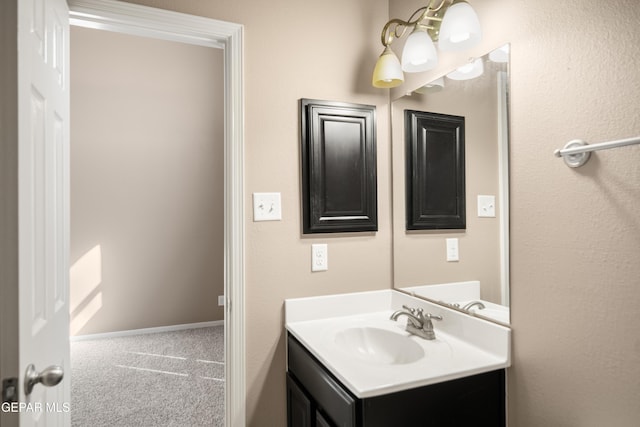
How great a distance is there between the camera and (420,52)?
4.83 feet

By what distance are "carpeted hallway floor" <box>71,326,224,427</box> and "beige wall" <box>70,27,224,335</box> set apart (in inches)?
13.7

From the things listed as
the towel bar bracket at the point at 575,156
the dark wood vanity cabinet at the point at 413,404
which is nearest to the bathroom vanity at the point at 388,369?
the dark wood vanity cabinet at the point at 413,404

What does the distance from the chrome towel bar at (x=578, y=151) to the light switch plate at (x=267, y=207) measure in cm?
106

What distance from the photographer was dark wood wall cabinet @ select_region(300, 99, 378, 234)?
66.8 inches

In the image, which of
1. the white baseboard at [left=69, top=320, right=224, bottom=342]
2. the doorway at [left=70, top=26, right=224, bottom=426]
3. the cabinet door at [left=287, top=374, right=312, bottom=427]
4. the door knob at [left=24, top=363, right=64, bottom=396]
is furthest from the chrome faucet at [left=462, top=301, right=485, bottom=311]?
the white baseboard at [left=69, top=320, right=224, bottom=342]

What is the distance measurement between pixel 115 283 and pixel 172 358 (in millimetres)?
1040

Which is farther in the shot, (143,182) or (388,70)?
(143,182)

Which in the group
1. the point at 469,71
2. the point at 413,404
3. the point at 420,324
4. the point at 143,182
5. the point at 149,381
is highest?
the point at 469,71

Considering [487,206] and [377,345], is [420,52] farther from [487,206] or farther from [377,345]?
[377,345]

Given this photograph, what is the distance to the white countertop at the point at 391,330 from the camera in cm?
112

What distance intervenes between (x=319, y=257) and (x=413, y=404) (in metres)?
0.77

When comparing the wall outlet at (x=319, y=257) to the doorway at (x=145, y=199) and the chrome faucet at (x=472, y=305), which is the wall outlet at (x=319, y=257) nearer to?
the chrome faucet at (x=472, y=305)

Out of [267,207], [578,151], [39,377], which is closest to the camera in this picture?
[39,377]

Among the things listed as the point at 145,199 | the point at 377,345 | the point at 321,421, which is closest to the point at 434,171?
the point at 377,345
